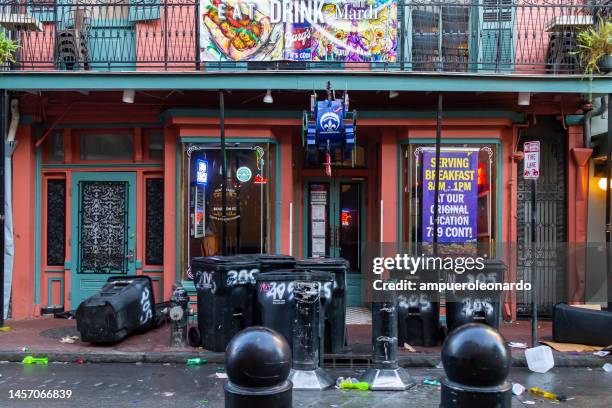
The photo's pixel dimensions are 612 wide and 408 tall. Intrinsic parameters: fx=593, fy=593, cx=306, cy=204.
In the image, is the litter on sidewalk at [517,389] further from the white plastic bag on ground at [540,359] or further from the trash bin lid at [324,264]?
the trash bin lid at [324,264]

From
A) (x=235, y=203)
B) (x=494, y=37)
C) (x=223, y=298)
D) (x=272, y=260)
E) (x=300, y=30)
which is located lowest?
(x=223, y=298)

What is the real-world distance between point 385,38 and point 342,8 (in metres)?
0.84

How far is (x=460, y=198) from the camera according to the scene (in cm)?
1030

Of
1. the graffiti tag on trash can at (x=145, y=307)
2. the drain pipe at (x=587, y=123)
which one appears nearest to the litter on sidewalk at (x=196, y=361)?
the graffiti tag on trash can at (x=145, y=307)

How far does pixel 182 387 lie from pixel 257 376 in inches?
160

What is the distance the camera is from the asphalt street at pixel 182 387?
616 centimetres

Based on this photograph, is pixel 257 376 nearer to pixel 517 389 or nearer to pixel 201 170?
pixel 517 389

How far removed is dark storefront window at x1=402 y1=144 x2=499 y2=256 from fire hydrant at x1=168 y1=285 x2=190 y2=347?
4175mm

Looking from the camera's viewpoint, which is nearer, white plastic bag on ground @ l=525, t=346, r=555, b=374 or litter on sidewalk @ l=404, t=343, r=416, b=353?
white plastic bag on ground @ l=525, t=346, r=555, b=374

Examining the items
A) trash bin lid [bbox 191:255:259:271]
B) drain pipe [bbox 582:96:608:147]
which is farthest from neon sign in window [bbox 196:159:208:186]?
drain pipe [bbox 582:96:608:147]

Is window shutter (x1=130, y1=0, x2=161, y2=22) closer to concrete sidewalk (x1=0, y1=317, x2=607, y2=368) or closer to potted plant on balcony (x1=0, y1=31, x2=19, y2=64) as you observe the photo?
potted plant on balcony (x1=0, y1=31, x2=19, y2=64)
